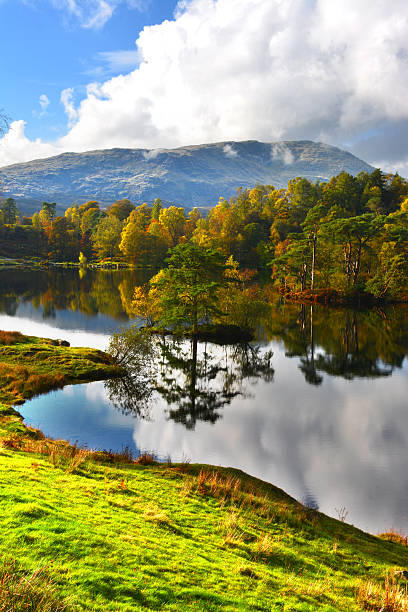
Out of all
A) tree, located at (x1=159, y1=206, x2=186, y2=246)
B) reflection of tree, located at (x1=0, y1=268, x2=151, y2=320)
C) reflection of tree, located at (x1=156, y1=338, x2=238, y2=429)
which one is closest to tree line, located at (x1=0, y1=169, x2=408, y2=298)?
tree, located at (x1=159, y1=206, x2=186, y2=246)

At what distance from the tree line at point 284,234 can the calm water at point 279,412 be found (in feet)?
52.5

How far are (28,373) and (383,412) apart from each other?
2463 cm

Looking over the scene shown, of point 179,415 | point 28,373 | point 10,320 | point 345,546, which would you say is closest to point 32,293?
point 10,320

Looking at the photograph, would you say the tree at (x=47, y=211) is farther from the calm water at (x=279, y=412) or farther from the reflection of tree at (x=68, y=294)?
the calm water at (x=279, y=412)

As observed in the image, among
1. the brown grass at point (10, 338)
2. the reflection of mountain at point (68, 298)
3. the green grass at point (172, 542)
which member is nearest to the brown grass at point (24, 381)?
the brown grass at point (10, 338)

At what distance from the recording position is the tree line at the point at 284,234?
73.1 metres

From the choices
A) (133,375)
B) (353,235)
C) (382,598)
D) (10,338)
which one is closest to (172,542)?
(382,598)

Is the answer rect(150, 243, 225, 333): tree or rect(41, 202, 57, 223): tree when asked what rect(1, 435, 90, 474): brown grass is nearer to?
rect(150, 243, 225, 333): tree

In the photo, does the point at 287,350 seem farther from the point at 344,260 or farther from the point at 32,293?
the point at 32,293

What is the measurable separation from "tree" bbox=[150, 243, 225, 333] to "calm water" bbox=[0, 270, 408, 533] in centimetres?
371

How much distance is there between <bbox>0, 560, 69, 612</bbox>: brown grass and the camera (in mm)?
4973

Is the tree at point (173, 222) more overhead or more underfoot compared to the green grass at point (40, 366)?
more overhead

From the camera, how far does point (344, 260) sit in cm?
7938

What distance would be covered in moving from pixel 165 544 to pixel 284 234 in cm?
11813
